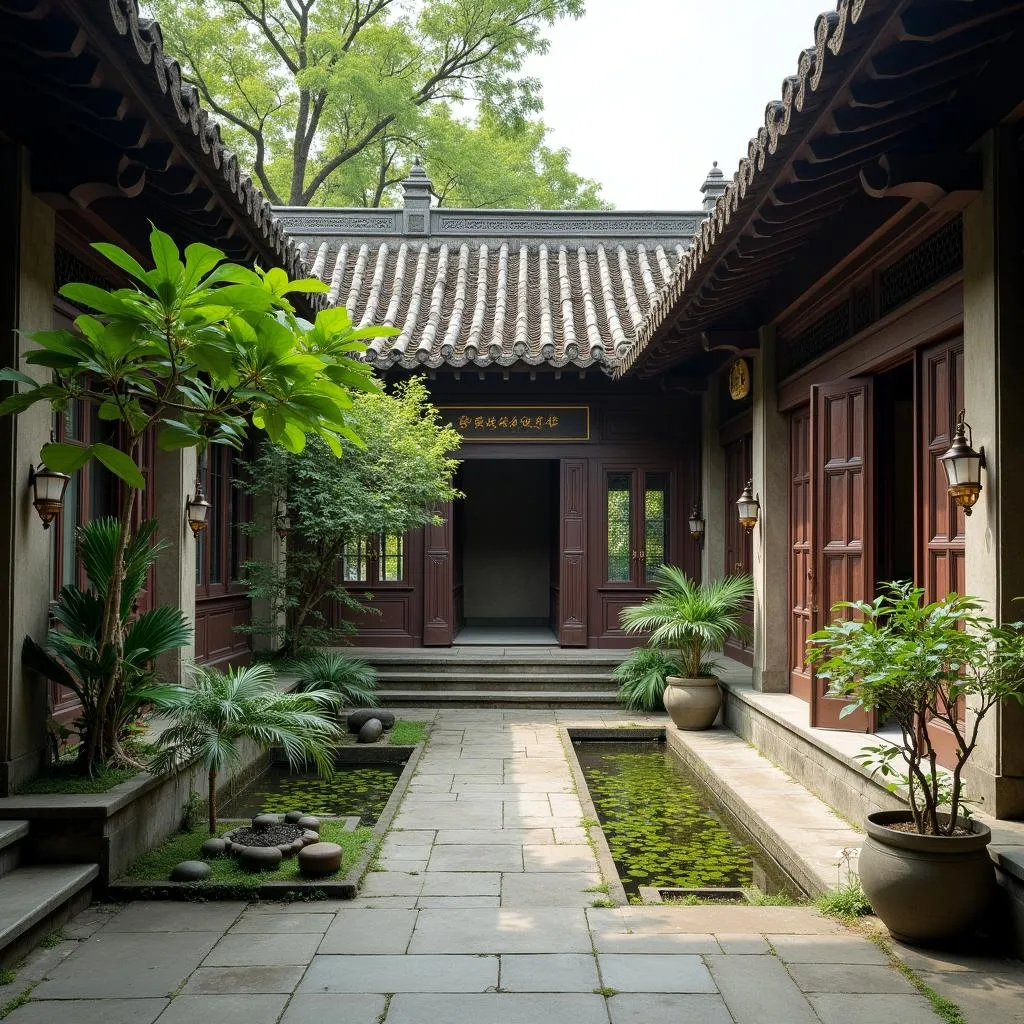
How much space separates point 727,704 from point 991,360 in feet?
15.1

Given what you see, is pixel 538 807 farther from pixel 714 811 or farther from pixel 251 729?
pixel 251 729

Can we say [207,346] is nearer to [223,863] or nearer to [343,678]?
[223,863]

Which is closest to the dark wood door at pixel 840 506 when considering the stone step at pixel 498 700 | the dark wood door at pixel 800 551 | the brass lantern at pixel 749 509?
the dark wood door at pixel 800 551

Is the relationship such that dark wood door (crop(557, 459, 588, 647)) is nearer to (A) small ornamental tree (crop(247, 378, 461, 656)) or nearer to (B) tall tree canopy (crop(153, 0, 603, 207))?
(A) small ornamental tree (crop(247, 378, 461, 656))

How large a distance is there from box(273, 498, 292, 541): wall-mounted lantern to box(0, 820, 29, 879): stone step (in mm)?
4947

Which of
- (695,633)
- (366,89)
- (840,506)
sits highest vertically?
(366,89)

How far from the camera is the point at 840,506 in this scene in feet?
20.6

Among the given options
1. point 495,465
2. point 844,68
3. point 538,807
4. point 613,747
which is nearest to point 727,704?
point 613,747

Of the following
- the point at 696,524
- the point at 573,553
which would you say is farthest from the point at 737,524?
the point at 573,553

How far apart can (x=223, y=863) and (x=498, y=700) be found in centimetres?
481

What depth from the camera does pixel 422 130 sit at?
17844 millimetres

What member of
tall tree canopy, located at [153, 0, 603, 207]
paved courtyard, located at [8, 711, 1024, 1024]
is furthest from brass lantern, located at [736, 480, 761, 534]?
tall tree canopy, located at [153, 0, 603, 207]

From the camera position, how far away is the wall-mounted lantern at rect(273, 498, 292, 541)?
30.0 ft

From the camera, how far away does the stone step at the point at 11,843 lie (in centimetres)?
396
